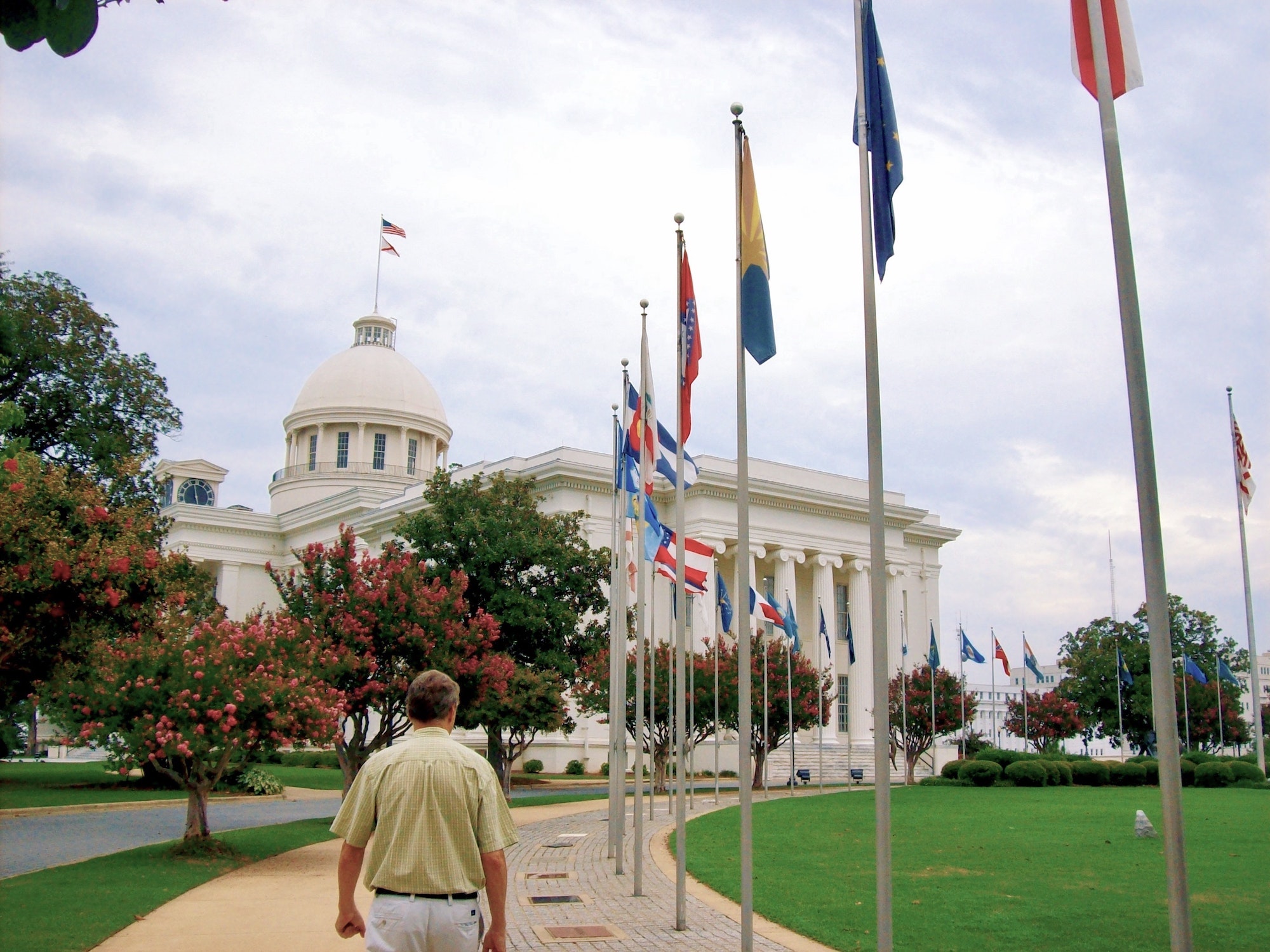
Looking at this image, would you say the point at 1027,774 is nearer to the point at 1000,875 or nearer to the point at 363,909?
the point at 1000,875

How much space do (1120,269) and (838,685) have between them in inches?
2153

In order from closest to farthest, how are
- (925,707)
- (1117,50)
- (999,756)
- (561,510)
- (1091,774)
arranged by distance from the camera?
(1117,50) < (1091,774) < (999,756) < (925,707) < (561,510)

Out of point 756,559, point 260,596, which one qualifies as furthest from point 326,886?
point 260,596

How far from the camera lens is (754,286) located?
11406mm

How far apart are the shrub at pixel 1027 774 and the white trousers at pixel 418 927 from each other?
130 feet

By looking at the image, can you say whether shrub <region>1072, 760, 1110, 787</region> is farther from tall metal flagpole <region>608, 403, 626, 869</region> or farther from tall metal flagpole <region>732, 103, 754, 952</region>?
tall metal flagpole <region>732, 103, 754, 952</region>

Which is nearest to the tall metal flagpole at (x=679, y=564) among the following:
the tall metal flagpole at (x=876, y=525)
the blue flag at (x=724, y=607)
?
the tall metal flagpole at (x=876, y=525)

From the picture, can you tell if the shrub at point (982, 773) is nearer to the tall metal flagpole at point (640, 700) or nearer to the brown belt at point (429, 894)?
the tall metal flagpole at point (640, 700)

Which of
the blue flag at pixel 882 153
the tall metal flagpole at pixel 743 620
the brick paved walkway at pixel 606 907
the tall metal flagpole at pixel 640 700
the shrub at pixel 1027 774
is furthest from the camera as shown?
the shrub at pixel 1027 774

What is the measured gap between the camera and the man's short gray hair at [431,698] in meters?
5.64

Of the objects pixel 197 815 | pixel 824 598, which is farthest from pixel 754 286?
pixel 824 598

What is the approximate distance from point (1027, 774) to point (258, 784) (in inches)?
996

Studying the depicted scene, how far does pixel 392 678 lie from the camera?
85.3 ft

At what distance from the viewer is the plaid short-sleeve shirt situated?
209 inches
